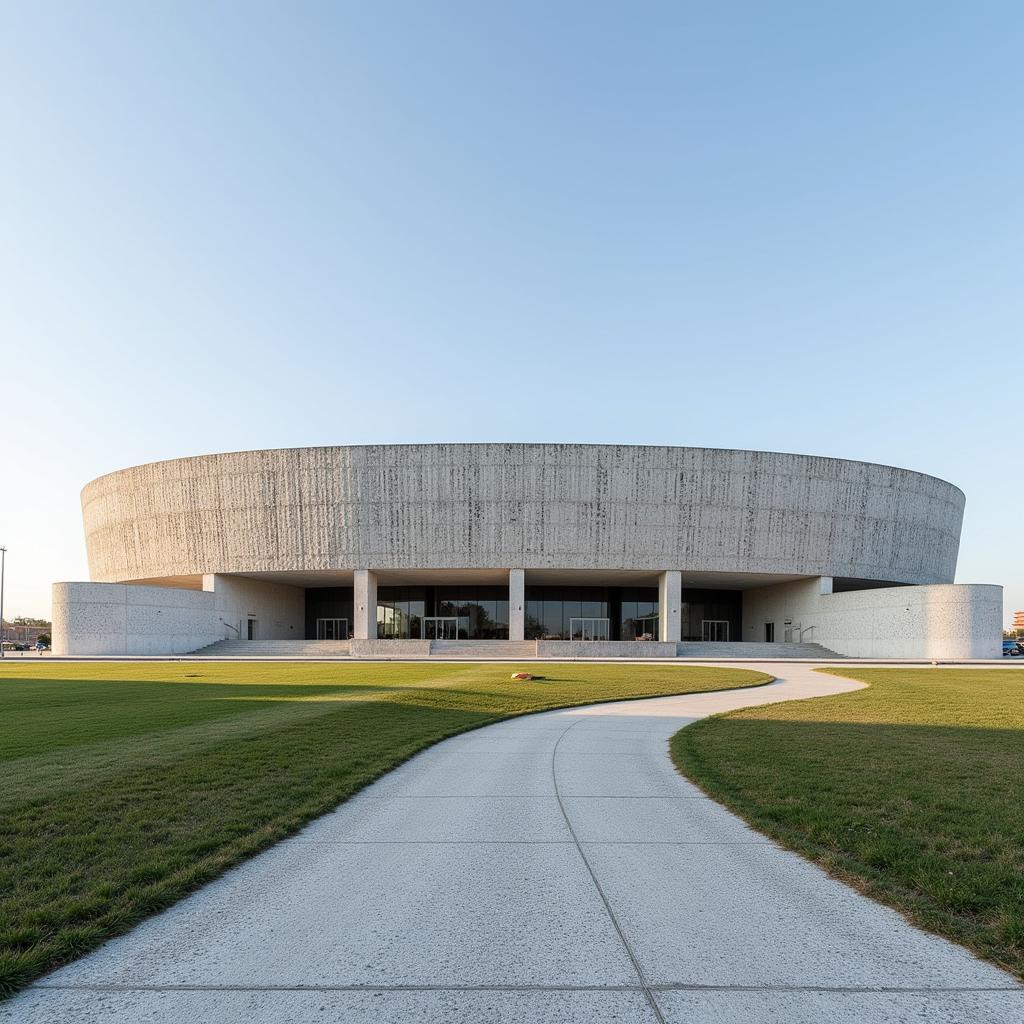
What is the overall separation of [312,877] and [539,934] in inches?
76.6

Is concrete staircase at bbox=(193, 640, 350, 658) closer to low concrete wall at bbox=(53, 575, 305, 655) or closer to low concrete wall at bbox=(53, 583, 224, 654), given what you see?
low concrete wall at bbox=(53, 575, 305, 655)

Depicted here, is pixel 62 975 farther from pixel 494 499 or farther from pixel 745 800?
pixel 494 499

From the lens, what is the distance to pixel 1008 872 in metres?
5.39

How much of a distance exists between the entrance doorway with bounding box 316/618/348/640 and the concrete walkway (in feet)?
220

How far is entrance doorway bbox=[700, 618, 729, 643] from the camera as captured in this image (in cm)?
6969

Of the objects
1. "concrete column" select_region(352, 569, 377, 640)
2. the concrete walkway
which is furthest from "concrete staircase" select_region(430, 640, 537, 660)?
the concrete walkway

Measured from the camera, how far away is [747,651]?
168ft

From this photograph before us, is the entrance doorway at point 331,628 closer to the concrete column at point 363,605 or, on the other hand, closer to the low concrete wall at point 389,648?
the concrete column at point 363,605

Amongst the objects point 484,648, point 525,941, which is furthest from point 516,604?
point 525,941

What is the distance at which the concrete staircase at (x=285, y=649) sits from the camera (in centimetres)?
5094

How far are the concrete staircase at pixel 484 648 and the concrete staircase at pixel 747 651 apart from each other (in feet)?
33.9

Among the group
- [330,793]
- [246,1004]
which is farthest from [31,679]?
[246,1004]

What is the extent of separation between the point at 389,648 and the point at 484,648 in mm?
6613

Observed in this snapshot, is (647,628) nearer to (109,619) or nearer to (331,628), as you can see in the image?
(331,628)
